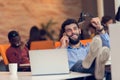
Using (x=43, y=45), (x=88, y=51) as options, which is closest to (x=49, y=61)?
(x=88, y=51)

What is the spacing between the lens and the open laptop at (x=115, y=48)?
2.09 meters

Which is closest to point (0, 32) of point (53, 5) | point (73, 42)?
point (53, 5)

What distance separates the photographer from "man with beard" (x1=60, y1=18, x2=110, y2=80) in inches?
95.5

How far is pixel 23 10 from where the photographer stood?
29.7 ft

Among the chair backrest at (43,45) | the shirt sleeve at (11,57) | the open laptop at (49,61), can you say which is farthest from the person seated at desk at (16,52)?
the open laptop at (49,61)

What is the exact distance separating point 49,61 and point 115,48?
580 millimetres

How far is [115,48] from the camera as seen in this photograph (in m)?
2.12

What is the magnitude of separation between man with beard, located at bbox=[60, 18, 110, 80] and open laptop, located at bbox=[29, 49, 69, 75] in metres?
0.16

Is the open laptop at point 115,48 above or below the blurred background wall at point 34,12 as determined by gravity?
below

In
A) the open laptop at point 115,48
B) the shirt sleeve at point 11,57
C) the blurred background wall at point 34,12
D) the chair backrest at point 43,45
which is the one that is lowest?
the shirt sleeve at point 11,57

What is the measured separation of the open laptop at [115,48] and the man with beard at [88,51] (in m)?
0.27

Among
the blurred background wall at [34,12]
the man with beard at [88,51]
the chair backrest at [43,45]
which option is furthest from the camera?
the blurred background wall at [34,12]

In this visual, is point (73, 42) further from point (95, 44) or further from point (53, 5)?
point (53, 5)

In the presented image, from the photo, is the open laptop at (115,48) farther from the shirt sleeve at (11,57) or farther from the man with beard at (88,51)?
the shirt sleeve at (11,57)
